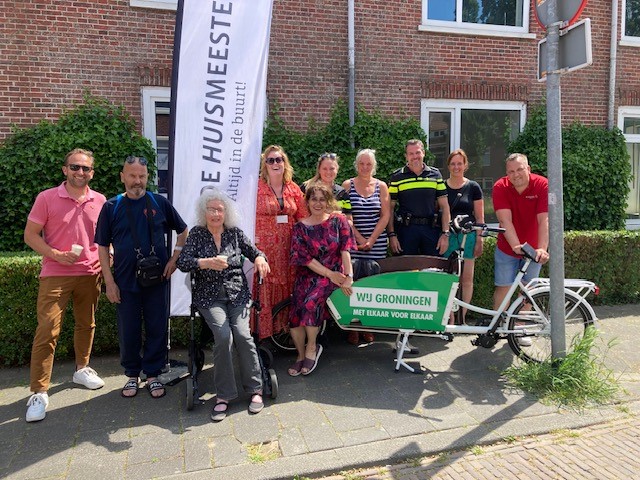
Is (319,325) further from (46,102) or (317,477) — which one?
(46,102)

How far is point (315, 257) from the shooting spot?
4266 millimetres

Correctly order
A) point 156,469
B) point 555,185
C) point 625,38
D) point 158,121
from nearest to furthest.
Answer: point 156,469, point 555,185, point 158,121, point 625,38

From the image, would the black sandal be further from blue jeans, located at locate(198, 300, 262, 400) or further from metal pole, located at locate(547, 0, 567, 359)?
metal pole, located at locate(547, 0, 567, 359)

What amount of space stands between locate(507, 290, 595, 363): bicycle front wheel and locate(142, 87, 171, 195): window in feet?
16.1

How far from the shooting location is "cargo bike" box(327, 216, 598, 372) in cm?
418

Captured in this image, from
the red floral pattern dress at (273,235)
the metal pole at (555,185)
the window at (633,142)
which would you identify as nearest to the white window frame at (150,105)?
the red floral pattern dress at (273,235)

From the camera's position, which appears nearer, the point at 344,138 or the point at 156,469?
the point at 156,469

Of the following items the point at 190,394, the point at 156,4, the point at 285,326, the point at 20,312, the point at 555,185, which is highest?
the point at 156,4

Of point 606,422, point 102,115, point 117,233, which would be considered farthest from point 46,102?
point 606,422

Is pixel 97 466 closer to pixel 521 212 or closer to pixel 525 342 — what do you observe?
pixel 525 342

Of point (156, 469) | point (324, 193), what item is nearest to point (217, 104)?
point (324, 193)

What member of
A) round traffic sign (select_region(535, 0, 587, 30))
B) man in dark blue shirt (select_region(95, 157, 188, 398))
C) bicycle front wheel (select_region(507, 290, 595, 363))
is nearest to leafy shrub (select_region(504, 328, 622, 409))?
bicycle front wheel (select_region(507, 290, 595, 363))

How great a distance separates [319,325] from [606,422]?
2366 mm

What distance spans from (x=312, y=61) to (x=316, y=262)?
426cm
